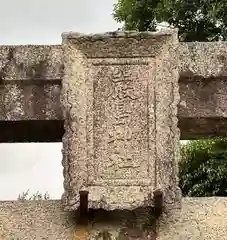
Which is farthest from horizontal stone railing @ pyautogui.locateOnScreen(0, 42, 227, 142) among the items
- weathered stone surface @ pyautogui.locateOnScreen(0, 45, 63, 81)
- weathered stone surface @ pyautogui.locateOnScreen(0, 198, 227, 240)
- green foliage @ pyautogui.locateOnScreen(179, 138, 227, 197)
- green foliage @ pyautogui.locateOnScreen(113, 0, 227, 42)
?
green foliage @ pyautogui.locateOnScreen(113, 0, 227, 42)

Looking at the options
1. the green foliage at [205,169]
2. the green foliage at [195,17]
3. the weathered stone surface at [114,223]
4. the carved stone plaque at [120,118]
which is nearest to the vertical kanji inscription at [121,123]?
the carved stone plaque at [120,118]

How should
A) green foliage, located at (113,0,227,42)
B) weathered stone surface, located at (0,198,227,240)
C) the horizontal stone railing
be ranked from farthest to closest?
green foliage, located at (113,0,227,42), the horizontal stone railing, weathered stone surface, located at (0,198,227,240)

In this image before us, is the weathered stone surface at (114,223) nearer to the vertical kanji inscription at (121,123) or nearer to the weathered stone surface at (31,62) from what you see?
the vertical kanji inscription at (121,123)

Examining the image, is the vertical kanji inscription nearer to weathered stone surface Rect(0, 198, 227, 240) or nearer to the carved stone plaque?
the carved stone plaque

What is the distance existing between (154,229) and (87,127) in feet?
1.79

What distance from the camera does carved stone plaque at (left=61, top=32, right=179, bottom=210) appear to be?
11.8ft

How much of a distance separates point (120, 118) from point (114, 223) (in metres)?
0.47

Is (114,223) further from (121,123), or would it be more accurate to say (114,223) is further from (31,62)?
(31,62)

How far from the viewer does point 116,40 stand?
12.1ft

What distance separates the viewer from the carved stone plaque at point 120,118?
11.8ft

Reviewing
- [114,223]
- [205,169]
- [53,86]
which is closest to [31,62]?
[53,86]

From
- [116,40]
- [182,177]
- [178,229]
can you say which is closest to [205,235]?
[178,229]

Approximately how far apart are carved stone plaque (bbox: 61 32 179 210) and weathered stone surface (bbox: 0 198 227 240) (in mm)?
178

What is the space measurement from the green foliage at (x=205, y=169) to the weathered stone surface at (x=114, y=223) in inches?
226
